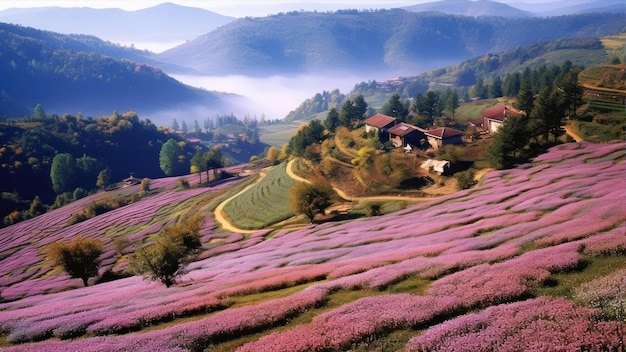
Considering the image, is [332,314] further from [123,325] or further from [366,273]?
[123,325]

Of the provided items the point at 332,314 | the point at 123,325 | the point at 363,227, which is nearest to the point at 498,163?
the point at 363,227

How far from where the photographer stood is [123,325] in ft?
79.8

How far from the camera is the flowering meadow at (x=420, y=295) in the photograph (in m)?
15.7

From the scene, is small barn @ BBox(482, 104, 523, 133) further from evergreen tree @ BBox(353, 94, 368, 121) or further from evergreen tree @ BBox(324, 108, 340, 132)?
evergreen tree @ BBox(324, 108, 340, 132)

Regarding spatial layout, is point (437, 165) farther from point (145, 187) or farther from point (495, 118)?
point (145, 187)

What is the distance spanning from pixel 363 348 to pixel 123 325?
16364 millimetres

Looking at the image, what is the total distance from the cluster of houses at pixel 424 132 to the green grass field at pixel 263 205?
3218 centimetres

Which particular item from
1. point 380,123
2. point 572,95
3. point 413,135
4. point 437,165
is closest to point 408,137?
point 413,135

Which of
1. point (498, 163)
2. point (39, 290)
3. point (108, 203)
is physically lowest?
point (108, 203)

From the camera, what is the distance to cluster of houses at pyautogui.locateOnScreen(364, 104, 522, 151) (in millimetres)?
103000

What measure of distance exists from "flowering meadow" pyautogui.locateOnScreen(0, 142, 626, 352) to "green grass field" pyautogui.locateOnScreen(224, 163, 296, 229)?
102 feet

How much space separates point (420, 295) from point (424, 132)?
93.7 meters

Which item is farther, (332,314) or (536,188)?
(536,188)

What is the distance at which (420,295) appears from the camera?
70.8 feet
